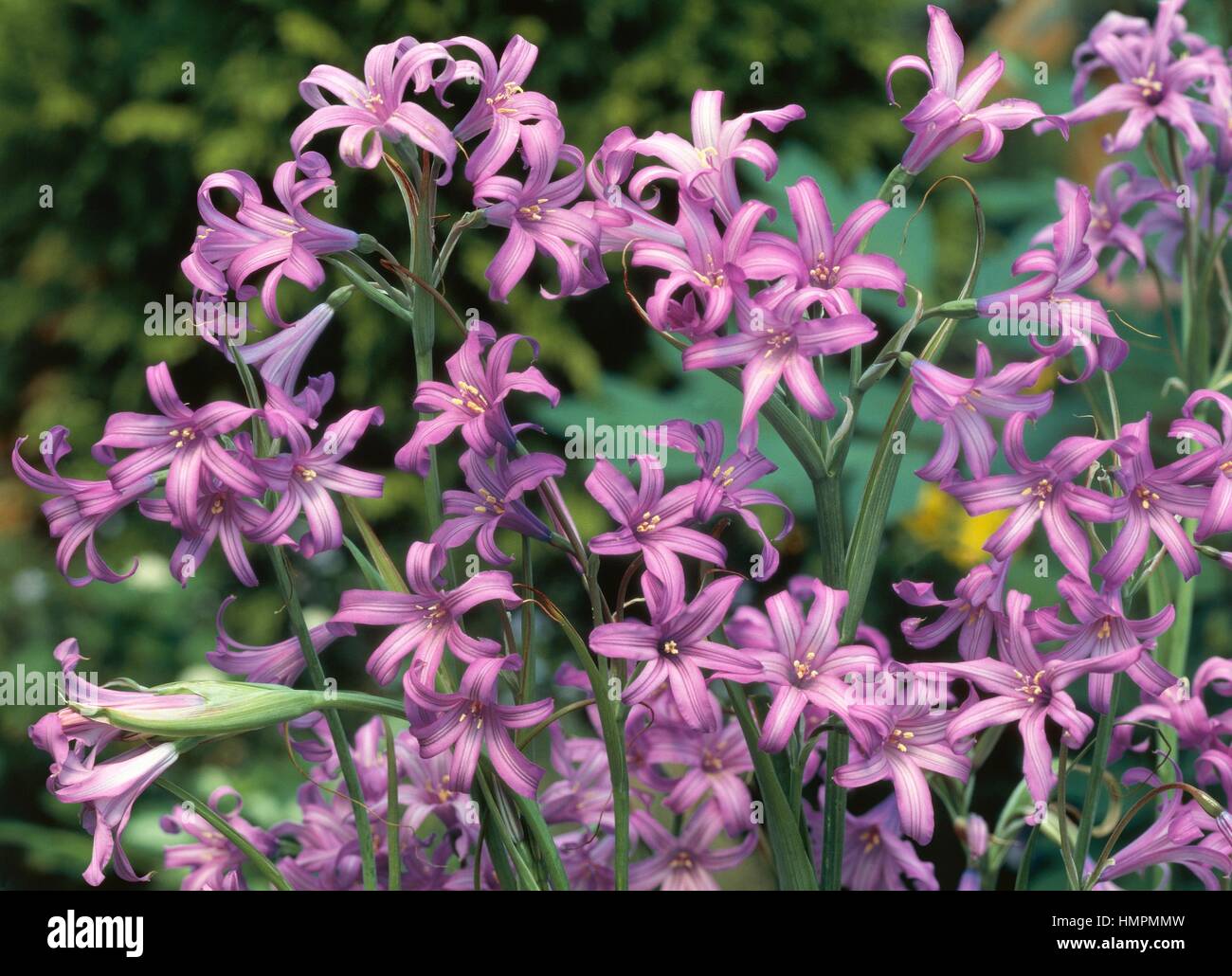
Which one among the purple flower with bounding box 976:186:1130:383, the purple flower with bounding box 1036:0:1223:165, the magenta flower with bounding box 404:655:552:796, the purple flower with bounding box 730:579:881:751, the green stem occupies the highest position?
the purple flower with bounding box 1036:0:1223:165

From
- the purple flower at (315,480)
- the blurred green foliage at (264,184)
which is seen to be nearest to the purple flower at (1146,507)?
the purple flower at (315,480)

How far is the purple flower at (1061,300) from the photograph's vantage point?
549 mm

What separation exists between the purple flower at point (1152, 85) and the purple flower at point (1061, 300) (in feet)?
0.94

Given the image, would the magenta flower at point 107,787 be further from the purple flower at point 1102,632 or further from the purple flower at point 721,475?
the purple flower at point 1102,632

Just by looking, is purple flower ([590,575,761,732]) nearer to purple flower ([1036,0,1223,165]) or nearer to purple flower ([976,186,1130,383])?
purple flower ([976,186,1130,383])

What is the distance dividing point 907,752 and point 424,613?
23cm

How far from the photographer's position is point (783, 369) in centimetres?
53

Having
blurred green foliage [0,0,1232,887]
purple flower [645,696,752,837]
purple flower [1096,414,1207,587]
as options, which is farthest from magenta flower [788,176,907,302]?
blurred green foliage [0,0,1232,887]

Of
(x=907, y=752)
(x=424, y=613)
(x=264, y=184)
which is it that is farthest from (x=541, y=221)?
(x=264, y=184)

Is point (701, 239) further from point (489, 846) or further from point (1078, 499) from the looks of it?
point (489, 846)

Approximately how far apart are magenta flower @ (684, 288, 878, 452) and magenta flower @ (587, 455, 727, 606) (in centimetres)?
5

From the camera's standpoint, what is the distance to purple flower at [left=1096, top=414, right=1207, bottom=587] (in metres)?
0.55

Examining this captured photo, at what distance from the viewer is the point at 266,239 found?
1.87ft

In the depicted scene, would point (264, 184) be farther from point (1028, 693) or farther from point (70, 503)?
point (1028, 693)
